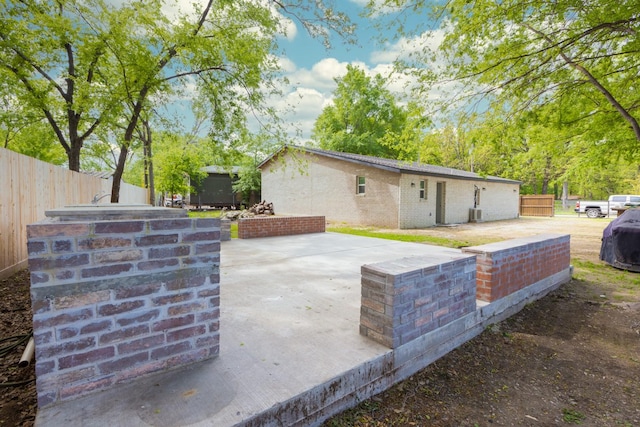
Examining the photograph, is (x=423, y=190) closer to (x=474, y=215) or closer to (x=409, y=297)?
(x=474, y=215)

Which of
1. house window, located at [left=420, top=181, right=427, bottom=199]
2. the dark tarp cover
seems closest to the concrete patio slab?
the dark tarp cover

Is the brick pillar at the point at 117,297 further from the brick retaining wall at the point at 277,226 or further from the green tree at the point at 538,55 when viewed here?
the green tree at the point at 538,55

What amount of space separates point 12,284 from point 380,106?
2966 centimetres

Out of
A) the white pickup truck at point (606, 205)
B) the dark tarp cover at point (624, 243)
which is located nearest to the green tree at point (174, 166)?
the dark tarp cover at point (624, 243)

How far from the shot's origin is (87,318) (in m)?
1.69

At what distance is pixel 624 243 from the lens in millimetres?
6602

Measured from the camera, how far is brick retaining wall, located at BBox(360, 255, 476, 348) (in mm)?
2422

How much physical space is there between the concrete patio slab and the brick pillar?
0.12 metres

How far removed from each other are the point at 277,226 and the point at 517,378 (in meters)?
7.00

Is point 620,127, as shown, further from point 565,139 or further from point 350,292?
point 350,292

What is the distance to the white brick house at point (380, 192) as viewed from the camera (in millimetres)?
13789

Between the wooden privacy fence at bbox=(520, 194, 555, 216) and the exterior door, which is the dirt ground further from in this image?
the wooden privacy fence at bbox=(520, 194, 555, 216)

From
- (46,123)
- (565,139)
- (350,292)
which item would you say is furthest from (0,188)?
(565,139)

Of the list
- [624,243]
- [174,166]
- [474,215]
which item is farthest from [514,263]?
[174,166]
